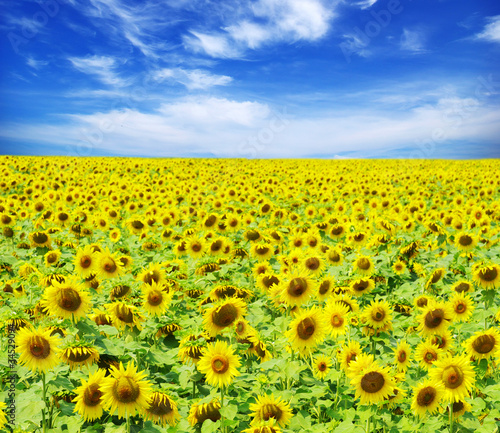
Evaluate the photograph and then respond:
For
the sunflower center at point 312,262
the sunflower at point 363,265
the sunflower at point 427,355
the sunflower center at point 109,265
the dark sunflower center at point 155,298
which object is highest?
the sunflower center at point 109,265

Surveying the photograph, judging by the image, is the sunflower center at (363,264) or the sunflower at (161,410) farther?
the sunflower center at (363,264)

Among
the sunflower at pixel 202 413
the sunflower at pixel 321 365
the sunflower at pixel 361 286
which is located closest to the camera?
the sunflower at pixel 202 413

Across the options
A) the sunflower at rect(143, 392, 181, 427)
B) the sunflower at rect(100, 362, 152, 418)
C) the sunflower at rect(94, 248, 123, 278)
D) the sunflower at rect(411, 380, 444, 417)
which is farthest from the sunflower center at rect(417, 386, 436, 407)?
the sunflower at rect(94, 248, 123, 278)

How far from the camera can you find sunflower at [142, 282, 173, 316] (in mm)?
4289

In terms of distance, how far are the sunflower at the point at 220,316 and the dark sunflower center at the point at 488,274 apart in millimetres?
3637

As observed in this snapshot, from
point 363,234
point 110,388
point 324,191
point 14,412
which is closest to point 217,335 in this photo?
point 110,388

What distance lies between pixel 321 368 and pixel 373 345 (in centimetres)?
92

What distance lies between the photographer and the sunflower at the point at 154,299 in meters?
4.29

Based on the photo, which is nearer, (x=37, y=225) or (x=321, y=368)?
(x=321, y=368)

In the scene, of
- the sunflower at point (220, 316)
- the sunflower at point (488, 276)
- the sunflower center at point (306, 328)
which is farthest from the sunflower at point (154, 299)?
the sunflower at point (488, 276)

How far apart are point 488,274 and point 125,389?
4.94m

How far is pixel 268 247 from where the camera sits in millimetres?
7000

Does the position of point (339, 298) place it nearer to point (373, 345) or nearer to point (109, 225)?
point (373, 345)

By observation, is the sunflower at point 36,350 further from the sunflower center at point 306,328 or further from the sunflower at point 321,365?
the sunflower at point 321,365
